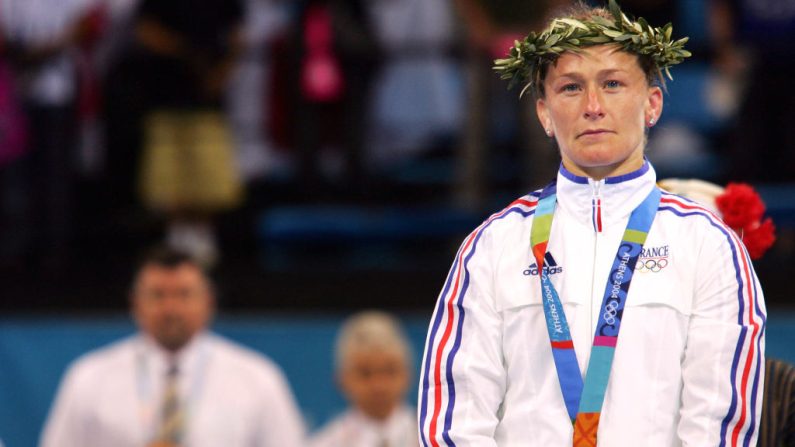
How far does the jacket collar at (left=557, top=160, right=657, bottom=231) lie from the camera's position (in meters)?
3.11

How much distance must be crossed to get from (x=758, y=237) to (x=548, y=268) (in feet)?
2.27

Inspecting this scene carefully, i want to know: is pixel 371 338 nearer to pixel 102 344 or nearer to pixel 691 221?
pixel 102 344

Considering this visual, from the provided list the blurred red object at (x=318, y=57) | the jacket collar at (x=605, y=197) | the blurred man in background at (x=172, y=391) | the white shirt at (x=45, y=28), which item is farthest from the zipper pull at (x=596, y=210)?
the white shirt at (x=45, y=28)

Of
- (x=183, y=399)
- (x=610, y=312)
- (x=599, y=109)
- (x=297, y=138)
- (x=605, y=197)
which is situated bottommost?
(x=183, y=399)

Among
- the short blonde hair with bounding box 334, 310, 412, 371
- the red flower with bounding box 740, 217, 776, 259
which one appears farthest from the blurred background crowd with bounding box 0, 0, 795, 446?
the red flower with bounding box 740, 217, 776, 259

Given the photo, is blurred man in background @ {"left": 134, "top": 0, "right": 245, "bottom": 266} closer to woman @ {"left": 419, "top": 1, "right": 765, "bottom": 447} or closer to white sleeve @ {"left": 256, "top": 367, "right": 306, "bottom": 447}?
white sleeve @ {"left": 256, "top": 367, "right": 306, "bottom": 447}

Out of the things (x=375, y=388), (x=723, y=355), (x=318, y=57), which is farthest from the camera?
(x=318, y=57)

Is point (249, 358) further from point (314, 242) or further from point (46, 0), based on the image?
point (46, 0)

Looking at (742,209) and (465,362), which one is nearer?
(465,362)

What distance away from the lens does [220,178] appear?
791 centimetres

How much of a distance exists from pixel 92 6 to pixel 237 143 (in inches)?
46.9

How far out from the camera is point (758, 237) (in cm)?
349

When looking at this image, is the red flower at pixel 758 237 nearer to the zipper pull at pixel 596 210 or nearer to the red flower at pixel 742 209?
the red flower at pixel 742 209

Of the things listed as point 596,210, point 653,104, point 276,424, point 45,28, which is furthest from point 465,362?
point 45,28
